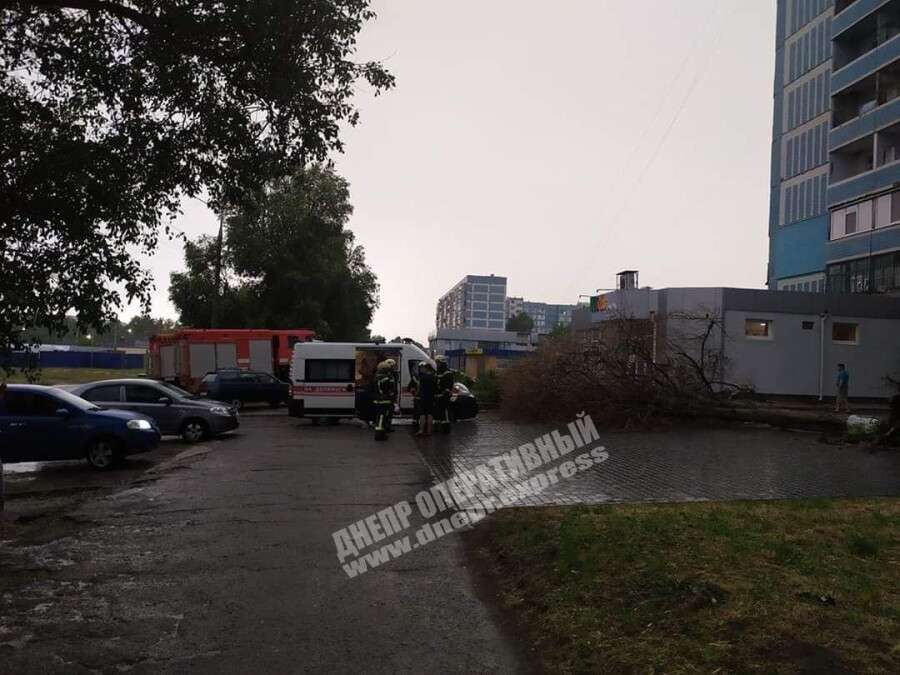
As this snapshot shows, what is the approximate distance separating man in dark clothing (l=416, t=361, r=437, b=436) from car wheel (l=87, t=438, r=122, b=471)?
700 centimetres

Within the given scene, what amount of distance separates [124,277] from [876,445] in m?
13.7

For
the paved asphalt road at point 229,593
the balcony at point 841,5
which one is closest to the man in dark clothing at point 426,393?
the paved asphalt road at point 229,593

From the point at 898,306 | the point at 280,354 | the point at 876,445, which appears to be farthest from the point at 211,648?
the point at 898,306

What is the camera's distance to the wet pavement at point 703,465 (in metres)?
10.1

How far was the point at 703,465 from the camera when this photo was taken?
1280 centimetres

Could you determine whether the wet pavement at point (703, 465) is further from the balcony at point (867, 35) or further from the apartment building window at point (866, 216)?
the balcony at point (867, 35)

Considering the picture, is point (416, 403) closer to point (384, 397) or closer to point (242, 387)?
point (384, 397)

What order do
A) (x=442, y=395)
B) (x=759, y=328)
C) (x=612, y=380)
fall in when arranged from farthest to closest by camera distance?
(x=759, y=328), (x=612, y=380), (x=442, y=395)

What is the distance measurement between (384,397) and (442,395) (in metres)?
1.57

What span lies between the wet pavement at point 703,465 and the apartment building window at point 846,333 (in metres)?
13.9

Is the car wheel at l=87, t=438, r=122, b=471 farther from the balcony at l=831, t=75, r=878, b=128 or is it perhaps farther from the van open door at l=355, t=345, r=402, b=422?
the balcony at l=831, t=75, r=878, b=128

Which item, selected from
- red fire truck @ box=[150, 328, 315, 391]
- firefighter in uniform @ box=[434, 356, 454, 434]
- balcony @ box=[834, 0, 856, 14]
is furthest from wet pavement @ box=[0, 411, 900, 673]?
balcony @ box=[834, 0, 856, 14]

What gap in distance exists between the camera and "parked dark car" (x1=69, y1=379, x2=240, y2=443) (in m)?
17.4

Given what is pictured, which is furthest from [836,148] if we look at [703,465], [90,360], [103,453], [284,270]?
[90,360]
